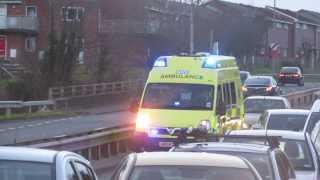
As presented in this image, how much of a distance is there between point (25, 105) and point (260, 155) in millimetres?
35352

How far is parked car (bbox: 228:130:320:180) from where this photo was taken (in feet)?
39.6

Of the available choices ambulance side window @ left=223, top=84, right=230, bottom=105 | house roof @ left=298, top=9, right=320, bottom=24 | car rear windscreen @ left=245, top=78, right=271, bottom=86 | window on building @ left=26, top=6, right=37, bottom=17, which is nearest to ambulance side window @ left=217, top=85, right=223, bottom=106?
ambulance side window @ left=223, top=84, right=230, bottom=105

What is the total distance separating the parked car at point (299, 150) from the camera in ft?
39.6

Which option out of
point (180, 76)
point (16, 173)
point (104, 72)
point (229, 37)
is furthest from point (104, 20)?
point (16, 173)

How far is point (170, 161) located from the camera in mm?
7848

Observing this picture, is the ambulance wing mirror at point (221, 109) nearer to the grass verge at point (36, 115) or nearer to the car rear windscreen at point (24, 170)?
the car rear windscreen at point (24, 170)

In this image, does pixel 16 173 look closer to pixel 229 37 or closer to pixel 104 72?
pixel 104 72

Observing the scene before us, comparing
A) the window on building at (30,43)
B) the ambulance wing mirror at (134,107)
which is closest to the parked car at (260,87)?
the ambulance wing mirror at (134,107)

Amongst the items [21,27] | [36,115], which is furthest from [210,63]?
[21,27]

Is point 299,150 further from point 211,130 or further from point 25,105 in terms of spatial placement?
point 25,105

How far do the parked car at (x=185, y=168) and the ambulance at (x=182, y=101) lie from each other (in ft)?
38.7

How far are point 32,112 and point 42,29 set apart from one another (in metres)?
29.7

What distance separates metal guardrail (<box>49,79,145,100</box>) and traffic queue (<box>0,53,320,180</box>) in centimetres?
2184

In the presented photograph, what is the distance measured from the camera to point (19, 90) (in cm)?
5006
